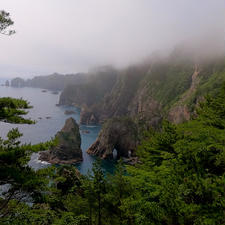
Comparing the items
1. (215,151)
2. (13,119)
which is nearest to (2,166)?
(13,119)

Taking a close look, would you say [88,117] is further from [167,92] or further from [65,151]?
[65,151]

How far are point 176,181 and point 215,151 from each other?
3386 mm

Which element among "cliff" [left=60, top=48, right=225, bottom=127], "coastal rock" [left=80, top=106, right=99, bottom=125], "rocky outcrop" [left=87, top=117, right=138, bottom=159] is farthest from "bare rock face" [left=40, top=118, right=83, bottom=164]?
"coastal rock" [left=80, top=106, right=99, bottom=125]

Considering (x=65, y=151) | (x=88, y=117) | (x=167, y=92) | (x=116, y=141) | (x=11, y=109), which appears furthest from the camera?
(x=88, y=117)

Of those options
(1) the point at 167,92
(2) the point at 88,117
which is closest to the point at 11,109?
(2) the point at 88,117

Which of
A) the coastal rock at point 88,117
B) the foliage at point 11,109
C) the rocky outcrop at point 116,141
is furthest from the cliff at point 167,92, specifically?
the foliage at point 11,109

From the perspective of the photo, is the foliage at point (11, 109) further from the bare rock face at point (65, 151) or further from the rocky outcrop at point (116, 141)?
the rocky outcrop at point (116, 141)

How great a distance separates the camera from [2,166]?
466 inches

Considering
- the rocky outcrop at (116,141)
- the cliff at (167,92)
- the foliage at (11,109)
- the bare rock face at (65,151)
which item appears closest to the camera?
the foliage at (11,109)

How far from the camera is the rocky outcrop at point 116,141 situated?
8606 cm

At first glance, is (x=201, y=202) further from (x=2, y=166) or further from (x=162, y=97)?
(x=162, y=97)

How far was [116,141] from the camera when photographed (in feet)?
296

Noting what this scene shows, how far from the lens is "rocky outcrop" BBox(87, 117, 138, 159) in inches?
3388

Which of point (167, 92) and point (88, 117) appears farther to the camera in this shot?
point (88, 117)
